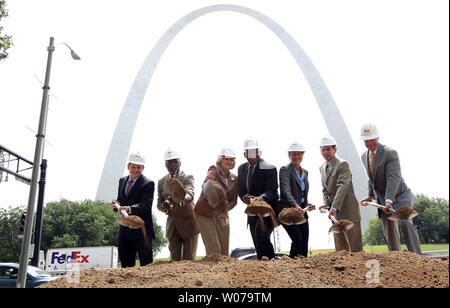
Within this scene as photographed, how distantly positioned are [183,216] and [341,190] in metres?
2.05

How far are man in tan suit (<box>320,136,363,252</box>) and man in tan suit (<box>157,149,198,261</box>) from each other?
1.78 m

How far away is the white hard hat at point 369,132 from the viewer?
4.67m

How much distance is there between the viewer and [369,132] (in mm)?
4691

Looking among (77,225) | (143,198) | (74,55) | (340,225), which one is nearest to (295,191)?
(340,225)

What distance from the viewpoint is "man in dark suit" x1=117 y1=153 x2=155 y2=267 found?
15.2 feet

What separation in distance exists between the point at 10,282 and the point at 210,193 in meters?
7.89

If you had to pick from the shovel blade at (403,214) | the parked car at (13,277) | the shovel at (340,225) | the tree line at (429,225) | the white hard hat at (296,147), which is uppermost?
the tree line at (429,225)

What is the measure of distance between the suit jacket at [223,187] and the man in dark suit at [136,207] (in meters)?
0.63

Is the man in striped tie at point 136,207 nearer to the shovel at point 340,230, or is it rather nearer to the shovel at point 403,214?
the shovel at point 340,230

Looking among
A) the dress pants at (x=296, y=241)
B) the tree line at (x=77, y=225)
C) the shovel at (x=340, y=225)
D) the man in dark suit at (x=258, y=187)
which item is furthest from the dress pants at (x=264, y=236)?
the tree line at (x=77, y=225)

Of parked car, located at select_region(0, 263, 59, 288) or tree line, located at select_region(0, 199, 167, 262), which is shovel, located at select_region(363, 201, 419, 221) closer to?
parked car, located at select_region(0, 263, 59, 288)
